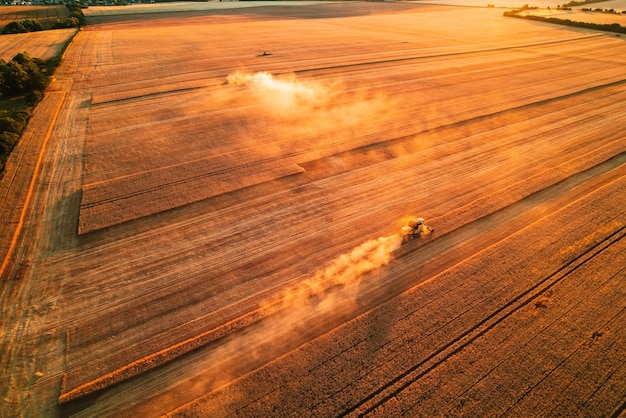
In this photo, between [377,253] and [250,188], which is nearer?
[377,253]

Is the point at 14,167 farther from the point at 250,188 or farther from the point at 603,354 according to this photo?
the point at 603,354

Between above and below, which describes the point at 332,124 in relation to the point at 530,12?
below

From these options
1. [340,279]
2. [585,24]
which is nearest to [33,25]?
[340,279]

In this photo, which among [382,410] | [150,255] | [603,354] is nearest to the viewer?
[382,410]

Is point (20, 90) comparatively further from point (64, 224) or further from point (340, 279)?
point (340, 279)

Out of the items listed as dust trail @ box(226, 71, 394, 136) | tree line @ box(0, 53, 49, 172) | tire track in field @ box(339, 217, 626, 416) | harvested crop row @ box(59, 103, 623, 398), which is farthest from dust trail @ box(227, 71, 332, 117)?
tire track in field @ box(339, 217, 626, 416)

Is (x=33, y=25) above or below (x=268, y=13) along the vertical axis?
below

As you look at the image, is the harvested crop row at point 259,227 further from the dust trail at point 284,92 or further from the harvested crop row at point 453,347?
the dust trail at point 284,92

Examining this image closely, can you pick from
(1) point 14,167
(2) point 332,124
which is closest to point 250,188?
(2) point 332,124
